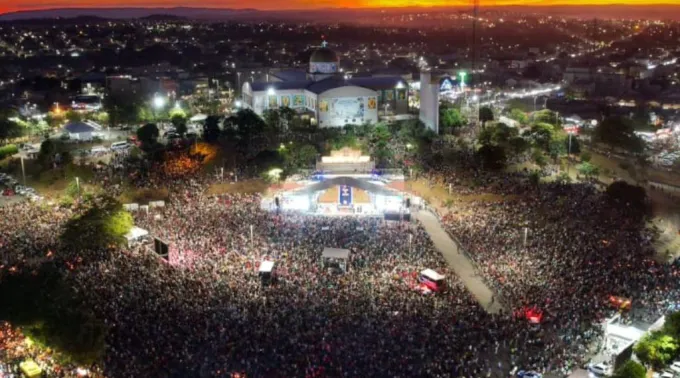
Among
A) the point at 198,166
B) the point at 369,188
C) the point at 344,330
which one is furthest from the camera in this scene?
the point at 198,166

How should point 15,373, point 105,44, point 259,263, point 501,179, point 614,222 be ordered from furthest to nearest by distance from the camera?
point 105,44, point 501,179, point 614,222, point 259,263, point 15,373

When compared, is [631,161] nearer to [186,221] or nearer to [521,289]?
[521,289]

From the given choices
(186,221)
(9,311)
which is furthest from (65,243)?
(9,311)

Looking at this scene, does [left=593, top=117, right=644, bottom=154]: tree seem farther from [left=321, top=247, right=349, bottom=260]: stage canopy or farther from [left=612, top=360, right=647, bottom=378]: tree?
[left=612, top=360, right=647, bottom=378]: tree

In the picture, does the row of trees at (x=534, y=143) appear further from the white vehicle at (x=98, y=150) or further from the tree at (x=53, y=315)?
the tree at (x=53, y=315)

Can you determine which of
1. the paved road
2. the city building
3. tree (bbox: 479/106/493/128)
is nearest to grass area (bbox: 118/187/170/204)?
the paved road

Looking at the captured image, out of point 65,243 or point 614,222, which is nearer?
point 65,243
